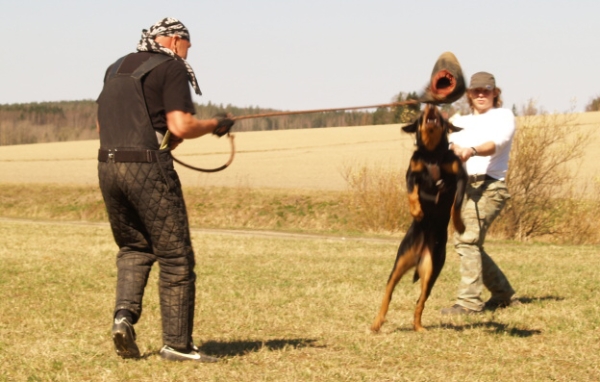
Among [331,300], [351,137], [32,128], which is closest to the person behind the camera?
[331,300]

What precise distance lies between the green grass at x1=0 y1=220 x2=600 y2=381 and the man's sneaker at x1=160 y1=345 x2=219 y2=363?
0.08 metres

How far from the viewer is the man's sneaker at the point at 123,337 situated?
5773mm

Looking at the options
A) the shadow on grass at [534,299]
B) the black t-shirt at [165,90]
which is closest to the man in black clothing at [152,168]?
the black t-shirt at [165,90]

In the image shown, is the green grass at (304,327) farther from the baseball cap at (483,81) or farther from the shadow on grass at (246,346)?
the baseball cap at (483,81)

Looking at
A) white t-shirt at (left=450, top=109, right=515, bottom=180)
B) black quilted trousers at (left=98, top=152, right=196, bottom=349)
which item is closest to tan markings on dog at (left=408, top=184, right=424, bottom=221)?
white t-shirt at (left=450, top=109, right=515, bottom=180)

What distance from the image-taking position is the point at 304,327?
7359 millimetres

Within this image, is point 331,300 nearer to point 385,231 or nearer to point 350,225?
point 385,231

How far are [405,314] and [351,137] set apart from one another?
156ft

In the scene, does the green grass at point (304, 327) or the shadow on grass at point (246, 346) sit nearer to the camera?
the green grass at point (304, 327)

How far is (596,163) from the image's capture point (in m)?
37.0

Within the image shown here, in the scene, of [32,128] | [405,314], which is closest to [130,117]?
[405,314]

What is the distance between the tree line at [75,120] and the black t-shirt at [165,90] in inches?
2016

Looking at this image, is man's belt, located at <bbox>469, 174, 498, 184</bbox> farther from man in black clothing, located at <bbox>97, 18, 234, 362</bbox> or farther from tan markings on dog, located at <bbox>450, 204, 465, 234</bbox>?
man in black clothing, located at <bbox>97, 18, 234, 362</bbox>

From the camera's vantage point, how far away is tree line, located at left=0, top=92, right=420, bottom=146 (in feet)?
260
